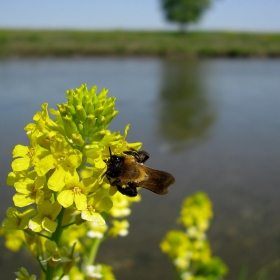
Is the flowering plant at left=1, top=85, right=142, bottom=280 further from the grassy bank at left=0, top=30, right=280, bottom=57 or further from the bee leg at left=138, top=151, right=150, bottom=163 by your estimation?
the grassy bank at left=0, top=30, right=280, bottom=57

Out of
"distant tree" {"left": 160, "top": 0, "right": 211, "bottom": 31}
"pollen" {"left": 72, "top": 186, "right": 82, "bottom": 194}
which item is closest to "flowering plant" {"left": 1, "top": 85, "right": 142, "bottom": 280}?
"pollen" {"left": 72, "top": 186, "right": 82, "bottom": 194}

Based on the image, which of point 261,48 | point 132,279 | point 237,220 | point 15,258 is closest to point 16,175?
point 132,279

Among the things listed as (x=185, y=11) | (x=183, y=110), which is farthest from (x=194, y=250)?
(x=185, y=11)

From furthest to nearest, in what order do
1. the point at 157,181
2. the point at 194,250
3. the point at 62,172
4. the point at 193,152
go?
the point at 193,152
the point at 194,250
the point at 157,181
the point at 62,172

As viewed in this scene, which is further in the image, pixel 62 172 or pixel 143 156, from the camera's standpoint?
pixel 143 156

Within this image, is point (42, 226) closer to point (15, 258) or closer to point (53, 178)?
point (53, 178)

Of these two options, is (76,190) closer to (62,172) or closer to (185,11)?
(62,172)

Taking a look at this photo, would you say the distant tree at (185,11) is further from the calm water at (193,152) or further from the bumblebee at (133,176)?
the bumblebee at (133,176)
